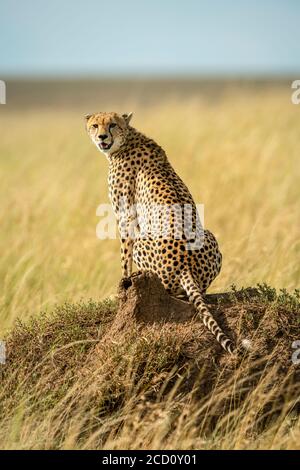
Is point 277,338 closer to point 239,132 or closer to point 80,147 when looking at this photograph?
point 239,132

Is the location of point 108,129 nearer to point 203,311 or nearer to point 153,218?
point 153,218


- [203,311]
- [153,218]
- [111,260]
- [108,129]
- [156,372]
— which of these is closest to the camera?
[156,372]

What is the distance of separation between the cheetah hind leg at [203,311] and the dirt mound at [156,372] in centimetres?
8

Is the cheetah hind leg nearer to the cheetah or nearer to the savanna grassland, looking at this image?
the cheetah

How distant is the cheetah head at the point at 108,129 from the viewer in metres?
6.57

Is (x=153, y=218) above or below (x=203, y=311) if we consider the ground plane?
above

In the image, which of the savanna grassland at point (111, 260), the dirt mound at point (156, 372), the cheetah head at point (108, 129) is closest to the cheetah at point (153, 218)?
the cheetah head at point (108, 129)

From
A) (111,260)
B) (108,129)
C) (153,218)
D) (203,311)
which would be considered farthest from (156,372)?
(111,260)

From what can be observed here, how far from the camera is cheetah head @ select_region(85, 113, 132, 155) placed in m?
6.57

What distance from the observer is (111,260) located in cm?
976

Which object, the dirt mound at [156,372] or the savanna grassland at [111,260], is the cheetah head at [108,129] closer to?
the savanna grassland at [111,260]

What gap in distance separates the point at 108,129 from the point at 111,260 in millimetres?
3286

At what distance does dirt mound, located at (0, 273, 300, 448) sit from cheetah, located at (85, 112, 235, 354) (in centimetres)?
15
